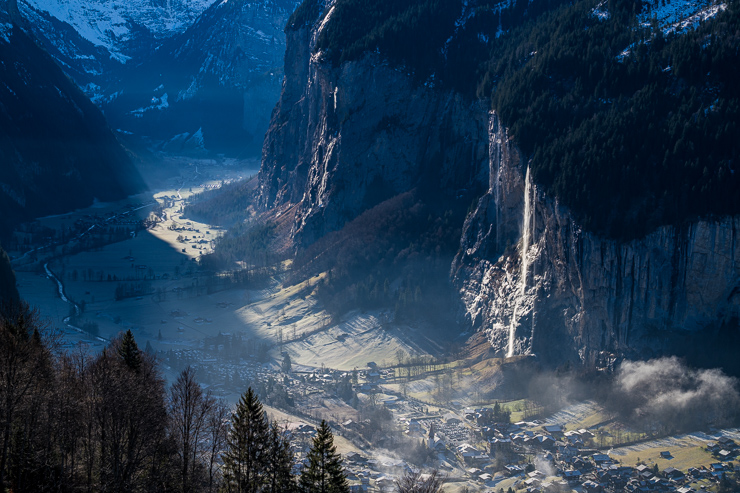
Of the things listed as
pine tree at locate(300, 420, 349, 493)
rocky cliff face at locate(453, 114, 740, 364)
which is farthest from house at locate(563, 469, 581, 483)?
pine tree at locate(300, 420, 349, 493)

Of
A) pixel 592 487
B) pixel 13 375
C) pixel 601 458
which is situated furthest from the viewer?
pixel 601 458

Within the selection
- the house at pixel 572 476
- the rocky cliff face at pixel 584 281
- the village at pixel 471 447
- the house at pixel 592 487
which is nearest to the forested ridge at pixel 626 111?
the rocky cliff face at pixel 584 281

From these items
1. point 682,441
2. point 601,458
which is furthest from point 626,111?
point 601,458

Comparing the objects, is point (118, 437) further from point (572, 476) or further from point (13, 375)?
point (572, 476)

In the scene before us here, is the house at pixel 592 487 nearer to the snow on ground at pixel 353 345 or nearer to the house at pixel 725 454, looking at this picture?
the house at pixel 725 454

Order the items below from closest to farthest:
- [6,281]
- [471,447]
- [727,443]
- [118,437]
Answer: [118,437] < [727,443] < [471,447] < [6,281]

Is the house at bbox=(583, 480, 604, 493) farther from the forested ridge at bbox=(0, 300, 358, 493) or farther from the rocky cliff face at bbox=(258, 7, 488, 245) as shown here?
the rocky cliff face at bbox=(258, 7, 488, 245)
